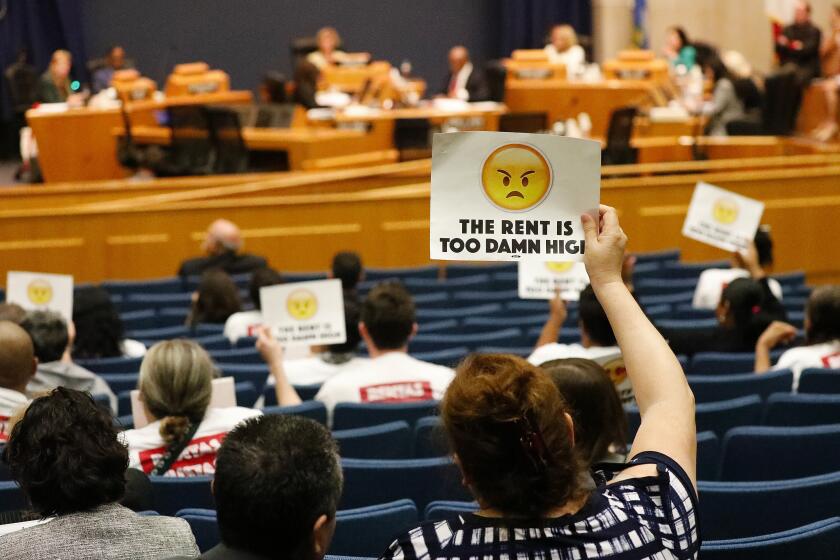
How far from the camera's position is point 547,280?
5121 mm

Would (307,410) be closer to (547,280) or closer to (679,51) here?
(547,280)

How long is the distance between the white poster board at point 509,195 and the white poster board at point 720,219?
3.85 metres

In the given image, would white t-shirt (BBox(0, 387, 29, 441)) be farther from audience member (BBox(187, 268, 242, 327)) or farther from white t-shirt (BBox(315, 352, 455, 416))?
audience member (BBox(187, 268, 242, 327))

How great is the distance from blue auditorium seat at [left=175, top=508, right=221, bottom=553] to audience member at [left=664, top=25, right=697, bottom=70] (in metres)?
12.1

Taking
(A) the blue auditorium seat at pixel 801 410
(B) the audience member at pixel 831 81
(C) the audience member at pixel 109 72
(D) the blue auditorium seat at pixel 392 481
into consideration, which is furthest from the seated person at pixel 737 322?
(C) the audience member at pixel 109 72

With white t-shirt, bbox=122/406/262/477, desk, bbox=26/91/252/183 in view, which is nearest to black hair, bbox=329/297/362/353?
white t-shirt, bbox=122/406/262/477

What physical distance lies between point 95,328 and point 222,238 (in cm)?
231

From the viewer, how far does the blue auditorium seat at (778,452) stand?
326 cm

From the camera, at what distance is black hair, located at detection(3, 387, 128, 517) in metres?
2.03

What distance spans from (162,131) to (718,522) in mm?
10248

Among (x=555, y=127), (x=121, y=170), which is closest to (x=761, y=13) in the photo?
(x=555, y=127)

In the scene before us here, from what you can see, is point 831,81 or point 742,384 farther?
point 831,81

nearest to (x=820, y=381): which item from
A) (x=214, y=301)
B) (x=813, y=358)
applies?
(x=813, y=358)

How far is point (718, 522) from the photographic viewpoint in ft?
9.12
